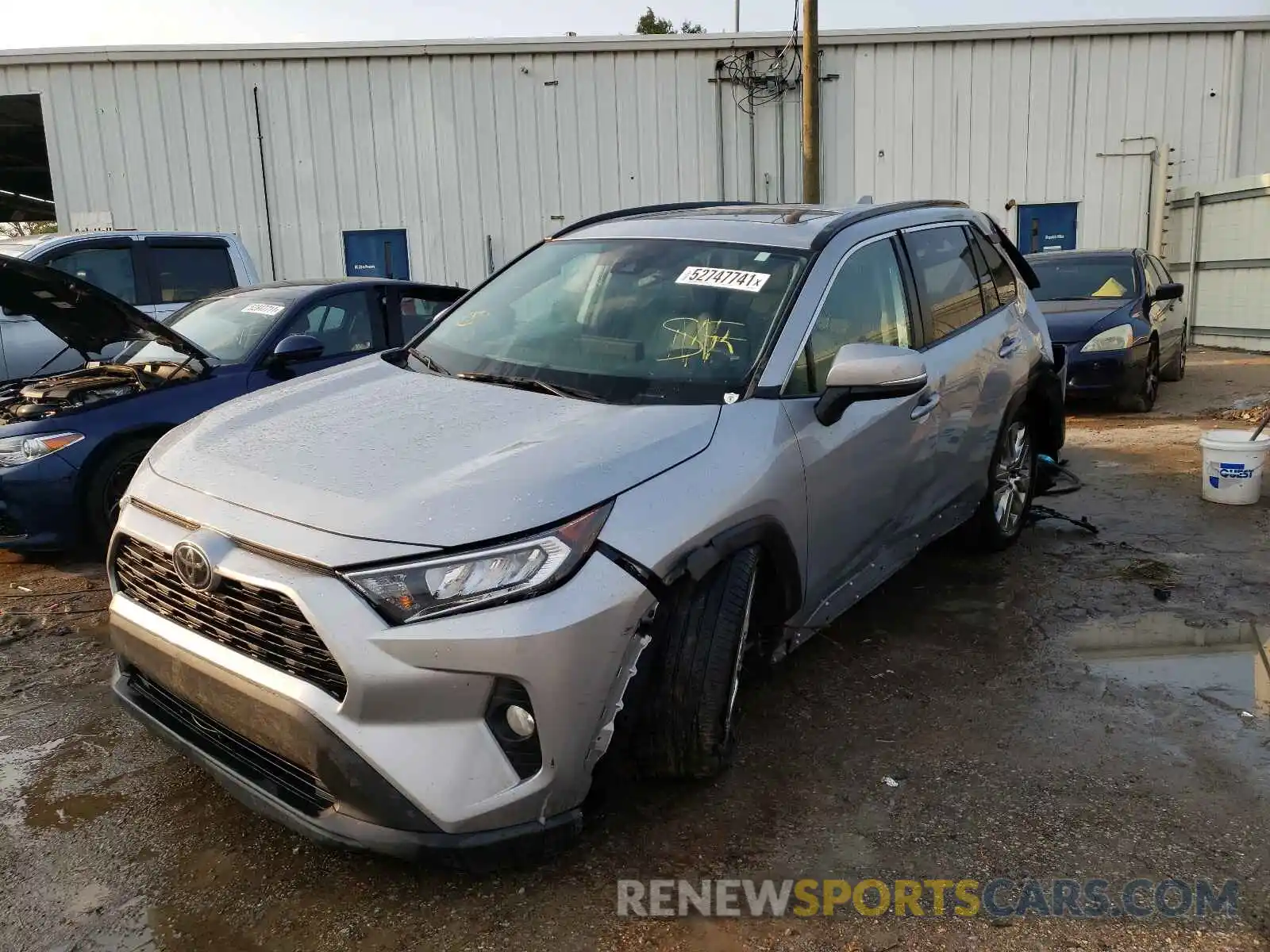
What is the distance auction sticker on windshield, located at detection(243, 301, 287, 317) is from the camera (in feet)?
19.5

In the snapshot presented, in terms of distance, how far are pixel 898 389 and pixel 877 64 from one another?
574 inches

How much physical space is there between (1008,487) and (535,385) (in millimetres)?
2956

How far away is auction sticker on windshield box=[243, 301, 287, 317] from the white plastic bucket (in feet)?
18.6

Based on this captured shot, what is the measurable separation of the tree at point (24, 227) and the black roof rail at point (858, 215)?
35958 mm

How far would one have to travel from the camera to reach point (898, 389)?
3.04 m

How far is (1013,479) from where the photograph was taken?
5.01m

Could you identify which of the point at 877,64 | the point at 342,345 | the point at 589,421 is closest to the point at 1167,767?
the point at 589,421

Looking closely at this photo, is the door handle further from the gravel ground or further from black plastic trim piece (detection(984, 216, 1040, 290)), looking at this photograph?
black plastic trim piece (detection(984, 216, 1040, 290))

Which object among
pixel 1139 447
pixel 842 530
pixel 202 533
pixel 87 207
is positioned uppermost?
pixel 87 207

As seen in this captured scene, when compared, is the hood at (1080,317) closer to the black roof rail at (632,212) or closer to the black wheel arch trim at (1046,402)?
the black wheel arch trim at (1046,402)

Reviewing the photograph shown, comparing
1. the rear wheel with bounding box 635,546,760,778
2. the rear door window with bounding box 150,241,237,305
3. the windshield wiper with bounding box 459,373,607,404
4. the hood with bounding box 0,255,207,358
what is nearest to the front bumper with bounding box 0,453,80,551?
the hood with bounding box 0,255,207,358

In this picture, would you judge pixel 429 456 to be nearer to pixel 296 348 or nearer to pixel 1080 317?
pixel 296 348

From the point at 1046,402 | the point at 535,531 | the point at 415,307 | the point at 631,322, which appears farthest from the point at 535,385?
the point at 415,307

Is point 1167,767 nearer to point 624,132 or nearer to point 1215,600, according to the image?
point 1215,600
